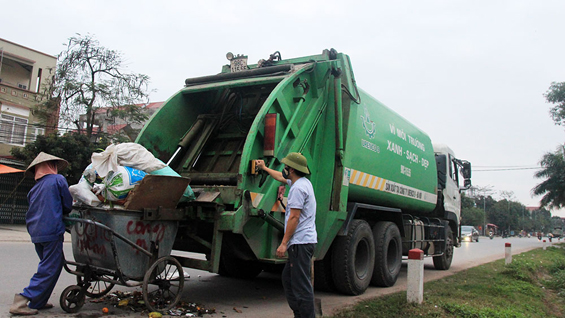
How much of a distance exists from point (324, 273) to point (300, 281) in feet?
8.10

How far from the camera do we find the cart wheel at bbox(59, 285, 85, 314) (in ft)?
13.7

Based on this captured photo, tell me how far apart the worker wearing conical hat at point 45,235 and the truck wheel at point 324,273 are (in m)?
3.25

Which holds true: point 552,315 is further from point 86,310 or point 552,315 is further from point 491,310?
point 86,310

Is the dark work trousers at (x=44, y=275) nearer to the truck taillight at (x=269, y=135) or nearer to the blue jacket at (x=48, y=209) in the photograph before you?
the blue jacket at (x=48, y=209)

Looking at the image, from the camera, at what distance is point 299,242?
12.8ft

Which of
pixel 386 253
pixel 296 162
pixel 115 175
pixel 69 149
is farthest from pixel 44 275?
pixel 69 149

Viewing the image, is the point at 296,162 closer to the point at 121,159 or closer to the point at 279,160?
the point at 279,160

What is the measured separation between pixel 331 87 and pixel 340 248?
2.11m

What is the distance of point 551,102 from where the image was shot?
37.8 m

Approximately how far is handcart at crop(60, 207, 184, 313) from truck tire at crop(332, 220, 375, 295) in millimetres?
2368

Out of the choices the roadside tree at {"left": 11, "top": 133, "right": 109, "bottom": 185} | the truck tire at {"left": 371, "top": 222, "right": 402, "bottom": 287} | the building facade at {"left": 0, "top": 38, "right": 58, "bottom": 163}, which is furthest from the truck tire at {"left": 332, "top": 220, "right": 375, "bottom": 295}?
the building facade at {"left": 0, "top": 38, "right": 58, "bottom": 163}

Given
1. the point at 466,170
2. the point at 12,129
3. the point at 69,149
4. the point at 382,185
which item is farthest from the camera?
the point at 12,129

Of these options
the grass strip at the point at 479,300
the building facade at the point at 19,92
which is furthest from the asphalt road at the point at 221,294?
the building facade at the point at 19,92

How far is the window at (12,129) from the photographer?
20.8m
